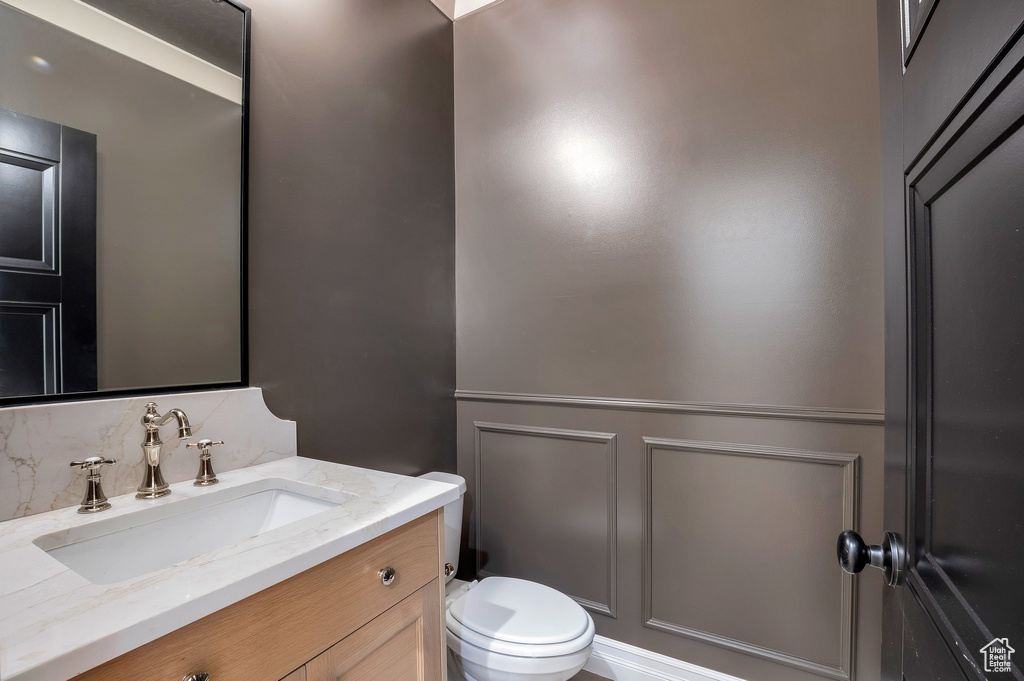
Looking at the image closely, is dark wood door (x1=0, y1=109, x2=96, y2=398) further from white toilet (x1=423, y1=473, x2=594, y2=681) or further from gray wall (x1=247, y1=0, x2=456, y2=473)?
white toilet (x1=423, y1=473, x2=594, y2=681)

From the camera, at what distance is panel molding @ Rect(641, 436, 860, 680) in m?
1.46

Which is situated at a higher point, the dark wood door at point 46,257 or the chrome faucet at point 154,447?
the dark wood door at point 46,257

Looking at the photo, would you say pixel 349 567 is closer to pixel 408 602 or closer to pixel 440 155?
pixel 408 602

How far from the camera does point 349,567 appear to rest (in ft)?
2.75

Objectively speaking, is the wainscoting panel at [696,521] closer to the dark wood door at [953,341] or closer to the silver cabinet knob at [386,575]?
the dark wood door at [953,341]

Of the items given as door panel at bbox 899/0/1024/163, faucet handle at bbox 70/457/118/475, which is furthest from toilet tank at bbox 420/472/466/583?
door panel at bbox 899/0/1024/163

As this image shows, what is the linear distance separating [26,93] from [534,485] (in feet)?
6.02

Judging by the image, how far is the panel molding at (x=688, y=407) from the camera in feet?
4.78

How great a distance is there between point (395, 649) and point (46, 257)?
1029 mm

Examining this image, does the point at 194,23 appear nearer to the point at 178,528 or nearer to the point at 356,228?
the point at 356,228

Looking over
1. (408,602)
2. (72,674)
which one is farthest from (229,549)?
(408,602)

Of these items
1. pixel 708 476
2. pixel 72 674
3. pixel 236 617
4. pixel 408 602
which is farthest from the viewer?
pixel 708 476

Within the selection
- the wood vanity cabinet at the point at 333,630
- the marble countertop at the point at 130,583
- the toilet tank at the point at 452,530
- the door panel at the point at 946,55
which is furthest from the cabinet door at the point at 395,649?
the door panel at the point at 946,55

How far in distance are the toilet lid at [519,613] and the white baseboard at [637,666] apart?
46 centimetres
